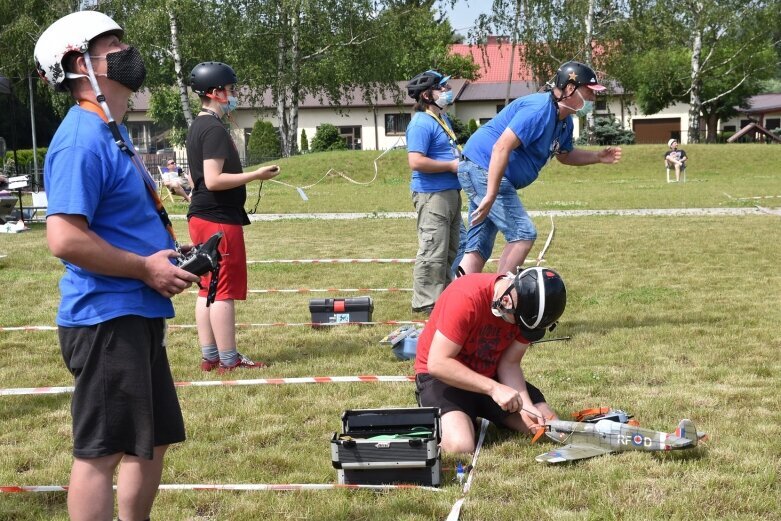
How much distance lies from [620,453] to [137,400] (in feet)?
8.17

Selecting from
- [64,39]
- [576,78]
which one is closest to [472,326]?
[64,39]

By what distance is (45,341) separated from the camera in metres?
7.41

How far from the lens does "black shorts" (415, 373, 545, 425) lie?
4648mm

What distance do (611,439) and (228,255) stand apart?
9.35ft

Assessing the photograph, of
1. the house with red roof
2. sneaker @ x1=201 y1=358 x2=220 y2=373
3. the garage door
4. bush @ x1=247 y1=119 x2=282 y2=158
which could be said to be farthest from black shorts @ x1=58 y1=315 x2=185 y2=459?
the garage door

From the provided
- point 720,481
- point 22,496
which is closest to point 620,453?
point 720,481

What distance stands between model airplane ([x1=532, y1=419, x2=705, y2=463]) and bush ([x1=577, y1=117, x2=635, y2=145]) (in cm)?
4415

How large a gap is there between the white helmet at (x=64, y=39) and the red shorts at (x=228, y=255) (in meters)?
3.15

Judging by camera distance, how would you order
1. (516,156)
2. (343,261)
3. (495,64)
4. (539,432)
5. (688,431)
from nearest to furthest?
1. (688,431)
2. (539,432)
3. (516,156)
4. (343,261)
5. (495,64)

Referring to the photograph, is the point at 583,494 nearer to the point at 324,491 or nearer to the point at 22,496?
the point at 324,491

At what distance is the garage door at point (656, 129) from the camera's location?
68875 mm

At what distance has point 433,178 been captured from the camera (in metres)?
7.88

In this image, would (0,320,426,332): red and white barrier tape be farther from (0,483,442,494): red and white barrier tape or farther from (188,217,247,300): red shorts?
(0,483,442,494): red and white barrier tape

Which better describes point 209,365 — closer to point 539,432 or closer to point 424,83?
point 539,432
